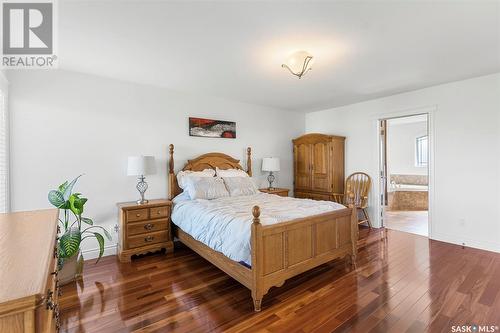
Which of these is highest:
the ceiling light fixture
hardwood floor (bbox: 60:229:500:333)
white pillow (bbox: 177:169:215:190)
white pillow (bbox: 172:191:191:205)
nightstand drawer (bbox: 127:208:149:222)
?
the ceiling light fixture

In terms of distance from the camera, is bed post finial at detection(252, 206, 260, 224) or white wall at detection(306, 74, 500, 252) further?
white wall at detection(306, 74, 500, 252)

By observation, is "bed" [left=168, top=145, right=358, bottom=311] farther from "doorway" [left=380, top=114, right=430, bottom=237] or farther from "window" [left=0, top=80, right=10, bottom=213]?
"doorway" [left=380, top=114, right=430, bottom=237]

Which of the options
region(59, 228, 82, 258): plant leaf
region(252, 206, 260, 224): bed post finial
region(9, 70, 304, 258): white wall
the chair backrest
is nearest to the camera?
region(252, 206, 260, 224): bed post finial

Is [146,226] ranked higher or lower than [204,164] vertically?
lower

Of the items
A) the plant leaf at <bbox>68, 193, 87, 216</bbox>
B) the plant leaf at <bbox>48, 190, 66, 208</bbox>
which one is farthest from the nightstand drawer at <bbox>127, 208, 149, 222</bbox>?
the plant leaf at <bbox>48, 190, 66, 208</bbox>

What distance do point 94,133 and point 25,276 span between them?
3.04 m

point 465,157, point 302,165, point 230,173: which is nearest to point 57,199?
point 230,173

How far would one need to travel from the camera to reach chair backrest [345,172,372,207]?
4.56 metres

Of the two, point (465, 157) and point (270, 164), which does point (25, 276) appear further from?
point (465, 157)

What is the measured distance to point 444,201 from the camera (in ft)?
12.5

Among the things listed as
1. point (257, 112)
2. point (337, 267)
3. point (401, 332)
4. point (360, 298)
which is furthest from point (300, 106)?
point (401, 332)

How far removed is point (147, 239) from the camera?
130 inches

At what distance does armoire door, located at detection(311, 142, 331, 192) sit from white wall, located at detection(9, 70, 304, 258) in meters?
1.93

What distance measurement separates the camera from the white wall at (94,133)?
292 centimetres
